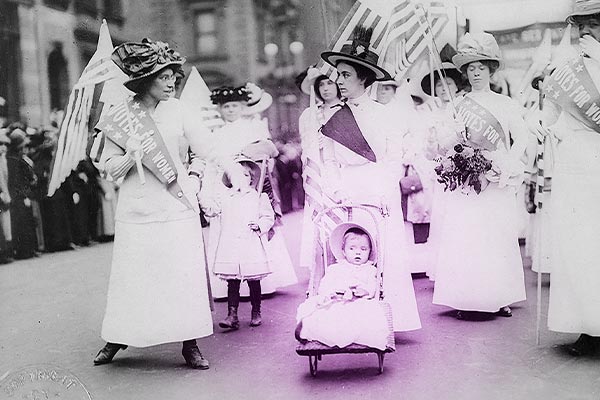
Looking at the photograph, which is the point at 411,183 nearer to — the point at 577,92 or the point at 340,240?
the point at 340,240

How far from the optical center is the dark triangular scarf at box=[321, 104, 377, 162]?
4766 mm

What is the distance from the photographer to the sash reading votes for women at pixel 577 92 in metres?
4.30

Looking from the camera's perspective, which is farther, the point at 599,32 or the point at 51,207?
the point at 51,207

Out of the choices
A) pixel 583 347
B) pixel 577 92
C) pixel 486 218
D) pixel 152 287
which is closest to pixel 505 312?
pixel 486 218

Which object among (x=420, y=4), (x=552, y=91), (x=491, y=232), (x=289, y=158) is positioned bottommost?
(x=491, y=232)

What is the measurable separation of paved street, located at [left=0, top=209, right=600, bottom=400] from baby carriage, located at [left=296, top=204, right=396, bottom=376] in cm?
19

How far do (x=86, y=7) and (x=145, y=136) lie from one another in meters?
0.95

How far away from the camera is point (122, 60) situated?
4.45 meters

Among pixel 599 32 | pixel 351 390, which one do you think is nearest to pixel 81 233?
pixel 351 390

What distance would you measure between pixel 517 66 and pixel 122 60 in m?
2.50

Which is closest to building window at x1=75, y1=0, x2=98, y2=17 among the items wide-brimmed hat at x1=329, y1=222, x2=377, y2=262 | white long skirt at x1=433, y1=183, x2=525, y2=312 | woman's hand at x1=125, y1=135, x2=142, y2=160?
woman's hand at x1=125, y1=135, x2=142, y2=160

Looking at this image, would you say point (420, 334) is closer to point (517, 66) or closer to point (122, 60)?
point (517, 66)

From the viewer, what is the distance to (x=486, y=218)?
523 cm

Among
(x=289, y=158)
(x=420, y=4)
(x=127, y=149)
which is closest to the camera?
(x=127, y=149)
